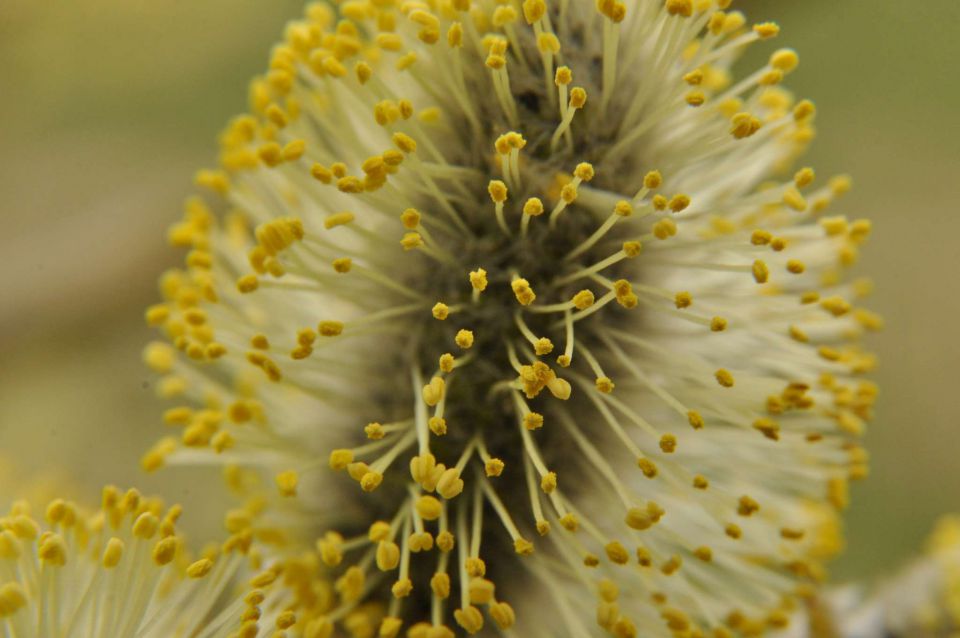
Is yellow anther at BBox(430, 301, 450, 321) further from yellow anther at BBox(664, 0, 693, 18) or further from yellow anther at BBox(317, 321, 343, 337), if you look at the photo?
yellow anther at BBox(664, 0, 693, 18)

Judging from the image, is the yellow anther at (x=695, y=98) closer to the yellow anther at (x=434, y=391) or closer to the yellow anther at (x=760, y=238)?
the yellow anther at (x=760, y=238)

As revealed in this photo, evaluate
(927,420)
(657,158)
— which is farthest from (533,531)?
A: (927,420)

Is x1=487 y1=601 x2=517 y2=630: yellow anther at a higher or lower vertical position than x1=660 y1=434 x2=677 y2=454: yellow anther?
lower

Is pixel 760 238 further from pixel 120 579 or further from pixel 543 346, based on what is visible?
pixel 120 579

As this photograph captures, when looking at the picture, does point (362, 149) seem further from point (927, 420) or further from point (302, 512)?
point (927, 420)

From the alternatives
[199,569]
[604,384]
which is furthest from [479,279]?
[199,569]

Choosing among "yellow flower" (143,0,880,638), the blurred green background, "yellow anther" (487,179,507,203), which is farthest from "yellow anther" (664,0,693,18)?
the blurred green background
